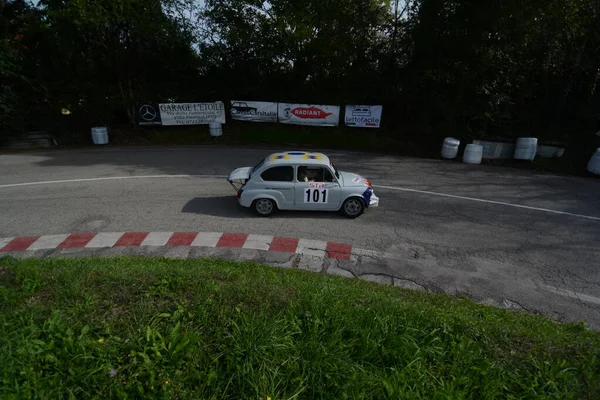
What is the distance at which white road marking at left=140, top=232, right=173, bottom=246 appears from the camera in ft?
25.3

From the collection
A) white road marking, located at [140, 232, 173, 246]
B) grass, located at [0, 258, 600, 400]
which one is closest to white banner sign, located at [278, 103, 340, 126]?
white road marking, located at [140, 232, 173, 246]

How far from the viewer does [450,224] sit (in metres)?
8.83

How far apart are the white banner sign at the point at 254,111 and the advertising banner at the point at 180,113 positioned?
73 cm

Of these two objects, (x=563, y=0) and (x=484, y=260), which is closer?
(x=484, y=260)

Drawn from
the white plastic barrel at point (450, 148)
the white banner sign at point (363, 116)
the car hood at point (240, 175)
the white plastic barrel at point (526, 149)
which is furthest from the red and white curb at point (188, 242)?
the white banner sign at point (363, 116)

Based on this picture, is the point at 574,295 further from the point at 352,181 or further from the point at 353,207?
the point at 352,181

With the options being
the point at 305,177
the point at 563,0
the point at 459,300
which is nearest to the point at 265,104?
the point at 305,177

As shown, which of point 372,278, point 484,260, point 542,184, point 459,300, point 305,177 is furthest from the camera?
point 542,184

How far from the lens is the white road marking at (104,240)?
7.62 meters

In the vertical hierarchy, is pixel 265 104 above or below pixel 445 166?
above

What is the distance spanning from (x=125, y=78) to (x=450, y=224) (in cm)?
1809

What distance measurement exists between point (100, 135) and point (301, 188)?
13.8 m

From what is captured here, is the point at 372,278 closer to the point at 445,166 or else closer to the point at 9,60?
the point at 445,166

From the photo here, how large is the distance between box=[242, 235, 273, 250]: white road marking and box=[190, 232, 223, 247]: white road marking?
0.73 meters
